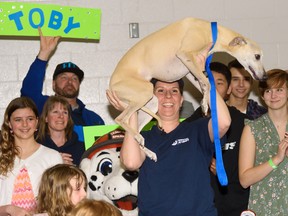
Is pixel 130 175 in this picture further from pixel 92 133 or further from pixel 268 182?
pixel 268 182

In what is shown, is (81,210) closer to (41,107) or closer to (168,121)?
(168,121)

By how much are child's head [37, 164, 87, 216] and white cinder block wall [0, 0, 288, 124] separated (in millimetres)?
2076

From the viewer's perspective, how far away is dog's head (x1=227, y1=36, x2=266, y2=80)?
2508 mm

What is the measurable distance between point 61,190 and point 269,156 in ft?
3.58

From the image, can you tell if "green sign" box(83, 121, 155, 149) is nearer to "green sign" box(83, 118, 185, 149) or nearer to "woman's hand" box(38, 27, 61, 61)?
"green sign" box(83, 118, 185, 149)

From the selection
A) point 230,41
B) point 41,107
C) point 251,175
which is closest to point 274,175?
point 251,175

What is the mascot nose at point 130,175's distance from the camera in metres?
3.18

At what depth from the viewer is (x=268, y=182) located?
3027 mm

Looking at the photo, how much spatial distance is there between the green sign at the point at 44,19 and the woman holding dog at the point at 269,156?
1410mm

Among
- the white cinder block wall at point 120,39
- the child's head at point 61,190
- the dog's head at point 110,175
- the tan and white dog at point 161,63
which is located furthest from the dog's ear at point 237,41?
→ the white cinder block wall at point 120,39

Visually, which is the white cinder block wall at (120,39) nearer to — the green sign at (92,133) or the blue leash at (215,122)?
the green sign at (92,133)

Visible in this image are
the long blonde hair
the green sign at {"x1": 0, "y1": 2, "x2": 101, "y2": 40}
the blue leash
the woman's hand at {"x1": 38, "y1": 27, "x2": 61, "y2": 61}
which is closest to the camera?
the blue leash

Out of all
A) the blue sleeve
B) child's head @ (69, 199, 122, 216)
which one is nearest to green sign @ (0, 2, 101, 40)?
the blue sleeve

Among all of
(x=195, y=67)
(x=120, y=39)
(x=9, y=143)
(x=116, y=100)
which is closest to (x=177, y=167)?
(x=116, y=100)
